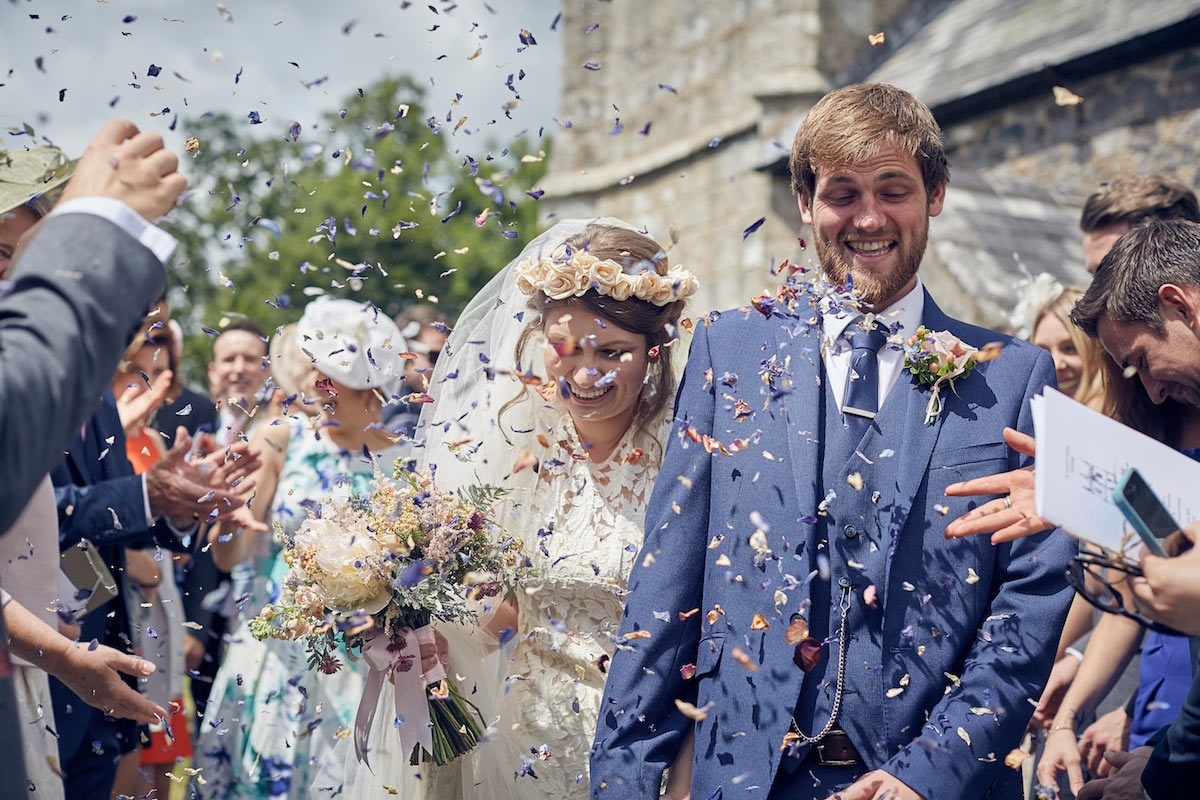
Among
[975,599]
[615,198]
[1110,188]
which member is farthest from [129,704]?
[615,198]

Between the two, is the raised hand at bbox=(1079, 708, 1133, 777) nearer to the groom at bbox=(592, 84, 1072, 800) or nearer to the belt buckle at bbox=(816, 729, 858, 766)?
the groom at bbox=(592, 84, 1072, 800)

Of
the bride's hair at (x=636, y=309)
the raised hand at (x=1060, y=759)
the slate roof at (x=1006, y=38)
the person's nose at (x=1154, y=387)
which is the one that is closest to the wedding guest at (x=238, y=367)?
the bride's hair at (x=636, y=309)

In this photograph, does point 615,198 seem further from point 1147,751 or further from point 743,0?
point 1147,751

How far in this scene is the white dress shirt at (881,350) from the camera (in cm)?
300

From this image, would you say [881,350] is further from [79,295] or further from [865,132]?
[79,295]

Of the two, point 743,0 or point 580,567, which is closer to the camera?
point 580,567

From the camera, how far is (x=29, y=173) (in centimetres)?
362

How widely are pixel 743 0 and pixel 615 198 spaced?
11.2 feet

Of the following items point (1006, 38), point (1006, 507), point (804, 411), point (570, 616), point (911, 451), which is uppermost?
point (1006, 38)

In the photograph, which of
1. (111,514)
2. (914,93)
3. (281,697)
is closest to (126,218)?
(111,514)

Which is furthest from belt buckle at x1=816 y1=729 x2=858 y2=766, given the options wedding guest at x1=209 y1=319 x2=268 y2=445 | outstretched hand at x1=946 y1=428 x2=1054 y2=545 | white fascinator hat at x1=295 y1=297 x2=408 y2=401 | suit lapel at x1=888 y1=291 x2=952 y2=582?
wedding guest at x1=209 y1=319 x2=268 y2=445

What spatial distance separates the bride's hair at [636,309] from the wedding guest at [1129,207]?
187 centimetres

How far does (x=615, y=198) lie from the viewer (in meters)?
16.4

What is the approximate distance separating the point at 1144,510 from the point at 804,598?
836mm
